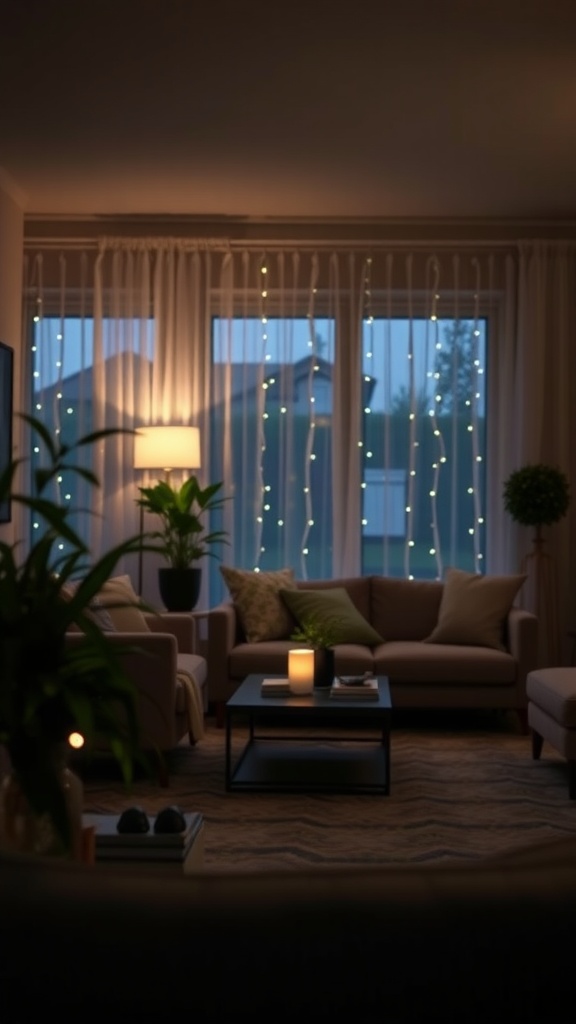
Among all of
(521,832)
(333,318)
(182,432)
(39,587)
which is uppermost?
(333,318)

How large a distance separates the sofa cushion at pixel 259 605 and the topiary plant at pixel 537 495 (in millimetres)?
1355

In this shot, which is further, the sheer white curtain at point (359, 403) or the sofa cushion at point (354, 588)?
the sheer white curtain at point (359, 403)

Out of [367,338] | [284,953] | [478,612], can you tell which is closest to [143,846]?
[284,953]

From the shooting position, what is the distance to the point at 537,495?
7.09 meters

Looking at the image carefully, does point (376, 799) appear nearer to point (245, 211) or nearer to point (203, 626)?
point (203, 626)

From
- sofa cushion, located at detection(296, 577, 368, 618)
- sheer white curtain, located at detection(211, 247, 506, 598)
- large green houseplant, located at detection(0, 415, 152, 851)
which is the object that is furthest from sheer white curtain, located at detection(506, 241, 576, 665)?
large green houseplant, located at detection(0, 415, 152, 851)

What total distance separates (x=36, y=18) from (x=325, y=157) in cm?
203

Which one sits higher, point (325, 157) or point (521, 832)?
point (325, 157)

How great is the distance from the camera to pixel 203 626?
295 inches

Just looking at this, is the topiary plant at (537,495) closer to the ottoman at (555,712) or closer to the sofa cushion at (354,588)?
the sofa cushion at (354,588)

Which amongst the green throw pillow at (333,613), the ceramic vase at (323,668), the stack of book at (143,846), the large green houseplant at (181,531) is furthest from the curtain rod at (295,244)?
the stack of book at (143,846)

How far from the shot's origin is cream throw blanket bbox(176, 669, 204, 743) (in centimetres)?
541

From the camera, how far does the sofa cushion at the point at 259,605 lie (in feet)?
22.0

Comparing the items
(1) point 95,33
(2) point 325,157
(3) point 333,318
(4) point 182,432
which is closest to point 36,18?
(1) point 95,33
